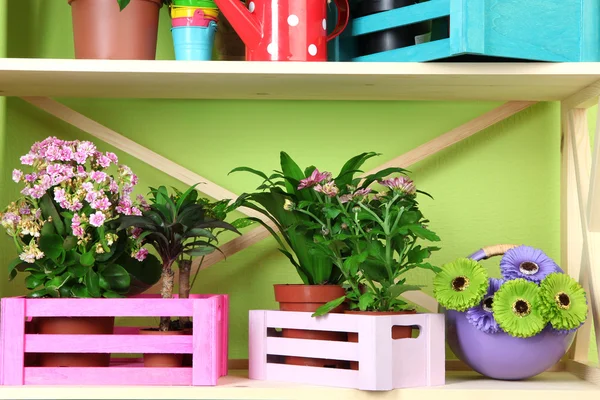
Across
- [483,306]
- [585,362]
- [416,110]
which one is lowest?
[585,362]

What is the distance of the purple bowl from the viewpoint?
1.28 metres

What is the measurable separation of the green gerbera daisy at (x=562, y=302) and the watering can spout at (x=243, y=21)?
60 cm

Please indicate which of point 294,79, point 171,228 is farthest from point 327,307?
point 294,79

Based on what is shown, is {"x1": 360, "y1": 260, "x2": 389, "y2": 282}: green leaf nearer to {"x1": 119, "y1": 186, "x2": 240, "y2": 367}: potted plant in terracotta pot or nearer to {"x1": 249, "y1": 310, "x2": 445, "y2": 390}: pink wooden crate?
{"x1": 249, "y1": 310, "x2": 445, "y2": 390}: pink wooden crate

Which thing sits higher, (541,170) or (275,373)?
(541,170)

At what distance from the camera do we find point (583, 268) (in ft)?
4.60

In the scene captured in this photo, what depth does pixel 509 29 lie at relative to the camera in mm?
1238

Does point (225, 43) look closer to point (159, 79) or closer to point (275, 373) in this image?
point (159, 79)

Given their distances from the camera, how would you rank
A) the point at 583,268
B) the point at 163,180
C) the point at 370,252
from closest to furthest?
the point at 370,252 → the point at 583,268 → the point at 163,180

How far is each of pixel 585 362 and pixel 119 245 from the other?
83 centimetres

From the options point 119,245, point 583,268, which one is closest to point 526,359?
point 583,268

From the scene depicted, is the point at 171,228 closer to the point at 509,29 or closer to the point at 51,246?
the point at 51,246

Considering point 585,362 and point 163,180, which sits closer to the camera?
point 585,362

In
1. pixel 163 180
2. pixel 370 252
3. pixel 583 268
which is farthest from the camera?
pixel 163 180
